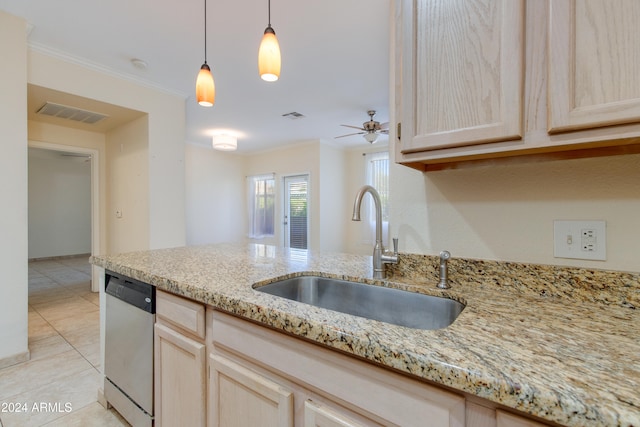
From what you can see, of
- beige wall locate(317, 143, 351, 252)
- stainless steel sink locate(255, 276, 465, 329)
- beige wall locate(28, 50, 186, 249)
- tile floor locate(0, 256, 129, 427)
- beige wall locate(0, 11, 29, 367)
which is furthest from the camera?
beige wall locate(317, 143, 351, 252)

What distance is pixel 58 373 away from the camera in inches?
82.0

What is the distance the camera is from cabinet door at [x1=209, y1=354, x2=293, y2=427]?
32.7 inches

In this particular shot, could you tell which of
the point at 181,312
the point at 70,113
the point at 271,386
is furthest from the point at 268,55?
the point at 70,113

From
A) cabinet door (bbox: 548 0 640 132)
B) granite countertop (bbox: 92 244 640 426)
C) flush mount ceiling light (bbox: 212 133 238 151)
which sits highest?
flush mount ceiling light (bbox: 212 133 238 151)

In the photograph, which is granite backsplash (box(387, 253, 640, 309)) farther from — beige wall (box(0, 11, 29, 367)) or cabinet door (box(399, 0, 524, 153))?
beige wall (box(0, 11, 29, 367))

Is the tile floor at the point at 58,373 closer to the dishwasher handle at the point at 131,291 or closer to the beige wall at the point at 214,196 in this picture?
the dishwasher handle at the point at 131,291

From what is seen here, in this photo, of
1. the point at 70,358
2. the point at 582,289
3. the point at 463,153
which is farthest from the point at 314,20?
the point at 70,358

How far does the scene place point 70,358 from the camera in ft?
7.54

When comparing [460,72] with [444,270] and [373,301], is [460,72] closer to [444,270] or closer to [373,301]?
[444,270]

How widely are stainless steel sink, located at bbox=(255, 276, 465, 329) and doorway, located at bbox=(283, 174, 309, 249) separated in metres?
4.47

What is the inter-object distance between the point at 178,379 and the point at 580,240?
1.56 m

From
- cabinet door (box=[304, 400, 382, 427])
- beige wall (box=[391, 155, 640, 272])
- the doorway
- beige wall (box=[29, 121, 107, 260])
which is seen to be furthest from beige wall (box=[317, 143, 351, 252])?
cabinet door (box=[304, 400, 382, 427])

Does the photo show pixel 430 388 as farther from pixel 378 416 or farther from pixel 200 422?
pixel 200 422

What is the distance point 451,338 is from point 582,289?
1.87 feet
